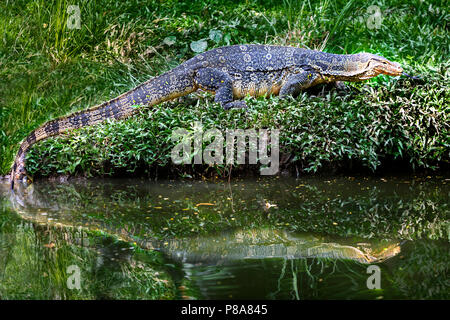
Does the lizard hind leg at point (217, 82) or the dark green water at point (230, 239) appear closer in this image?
the dark green water at point (230, 239)

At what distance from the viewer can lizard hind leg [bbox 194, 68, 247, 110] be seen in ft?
20.6

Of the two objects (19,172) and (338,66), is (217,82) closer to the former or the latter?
(338,66)

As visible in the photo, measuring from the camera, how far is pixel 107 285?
281 centimetres

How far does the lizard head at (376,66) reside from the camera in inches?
239

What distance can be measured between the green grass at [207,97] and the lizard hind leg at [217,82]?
0.20m

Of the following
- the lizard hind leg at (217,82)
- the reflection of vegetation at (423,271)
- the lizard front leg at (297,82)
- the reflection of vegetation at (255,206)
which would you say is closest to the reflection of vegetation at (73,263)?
the reflection of vegetation at (255,206)

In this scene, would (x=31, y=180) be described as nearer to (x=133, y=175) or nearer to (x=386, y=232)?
(x=133, y=175)

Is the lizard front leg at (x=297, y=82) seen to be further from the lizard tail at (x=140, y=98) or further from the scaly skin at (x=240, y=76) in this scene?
the lizard tail at (x=140, y=98)

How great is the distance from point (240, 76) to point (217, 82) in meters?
0.34

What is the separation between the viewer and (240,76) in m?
6.45

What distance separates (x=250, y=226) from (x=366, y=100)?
9.03ft

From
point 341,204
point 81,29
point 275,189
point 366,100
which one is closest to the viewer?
point 341,204

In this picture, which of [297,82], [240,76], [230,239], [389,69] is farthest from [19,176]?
[389,69]
